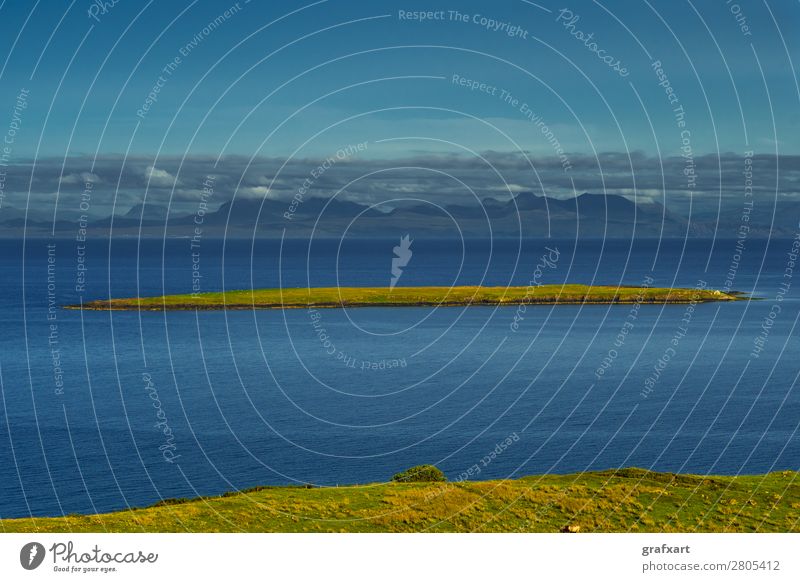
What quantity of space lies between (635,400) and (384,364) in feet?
142

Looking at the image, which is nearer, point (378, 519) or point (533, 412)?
point (378, 519)

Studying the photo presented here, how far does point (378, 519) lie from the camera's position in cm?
4659

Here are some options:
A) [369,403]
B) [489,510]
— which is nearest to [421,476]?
[489,510]

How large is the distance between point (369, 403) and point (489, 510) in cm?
6803

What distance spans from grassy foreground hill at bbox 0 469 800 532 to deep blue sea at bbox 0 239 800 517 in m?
24.0

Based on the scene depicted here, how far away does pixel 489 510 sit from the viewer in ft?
156

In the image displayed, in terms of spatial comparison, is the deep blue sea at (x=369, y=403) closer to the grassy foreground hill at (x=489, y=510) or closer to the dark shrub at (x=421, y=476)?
the dark shrub at (x=421, y=476)

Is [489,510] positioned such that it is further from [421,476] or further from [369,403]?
[369,403]

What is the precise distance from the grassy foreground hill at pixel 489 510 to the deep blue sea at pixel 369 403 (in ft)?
78.6

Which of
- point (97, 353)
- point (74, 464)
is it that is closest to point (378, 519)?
point (74, 464)

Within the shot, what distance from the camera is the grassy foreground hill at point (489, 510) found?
45219 millimetres

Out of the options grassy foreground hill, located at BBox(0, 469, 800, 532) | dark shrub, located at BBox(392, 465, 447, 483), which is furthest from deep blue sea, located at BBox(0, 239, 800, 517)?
grassy foreground hill, located at BBox(0, 469, 800, 532)

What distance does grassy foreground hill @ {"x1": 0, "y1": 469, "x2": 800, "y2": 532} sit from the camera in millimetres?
45219

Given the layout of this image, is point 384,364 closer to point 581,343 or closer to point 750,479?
point 581,343
